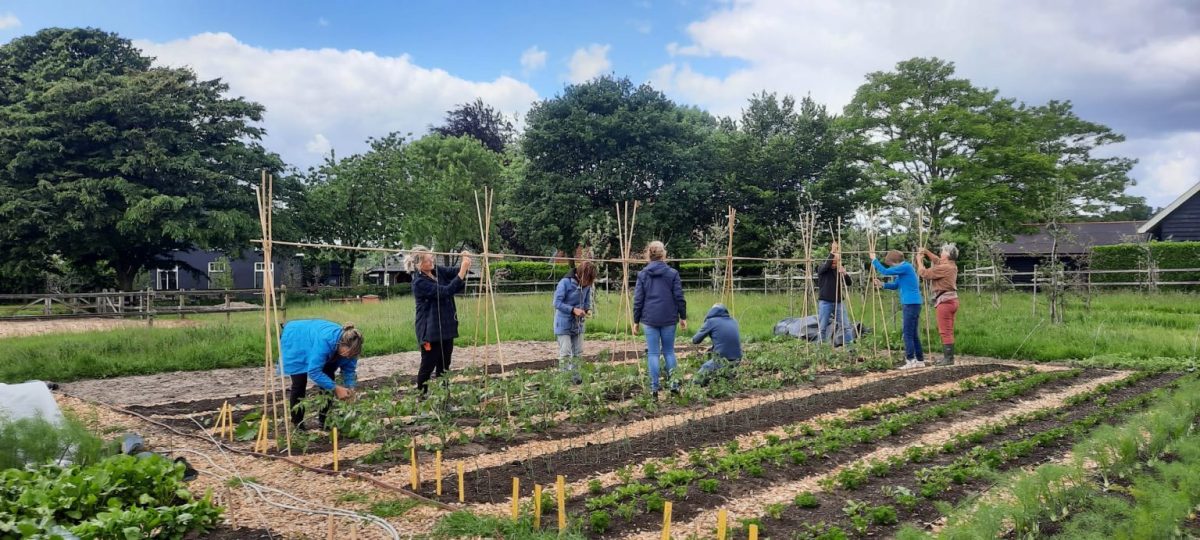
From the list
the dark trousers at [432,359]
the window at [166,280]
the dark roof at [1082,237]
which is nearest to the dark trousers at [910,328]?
the dark trousers at [432,359]

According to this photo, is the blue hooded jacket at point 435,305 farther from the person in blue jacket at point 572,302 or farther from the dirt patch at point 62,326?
the dirt patch at point 62,326

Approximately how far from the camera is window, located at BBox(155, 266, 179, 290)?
32594 mm

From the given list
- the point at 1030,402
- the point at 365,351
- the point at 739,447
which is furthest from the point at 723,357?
the point at 365,351

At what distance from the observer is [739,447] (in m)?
5.34

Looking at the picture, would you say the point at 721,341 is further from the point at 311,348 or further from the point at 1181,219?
→ the point at 1181,219

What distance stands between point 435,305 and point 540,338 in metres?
6.94

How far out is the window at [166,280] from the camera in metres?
32.6

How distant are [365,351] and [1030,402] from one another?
898cm

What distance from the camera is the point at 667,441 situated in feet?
17.9

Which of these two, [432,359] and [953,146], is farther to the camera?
[953,146]

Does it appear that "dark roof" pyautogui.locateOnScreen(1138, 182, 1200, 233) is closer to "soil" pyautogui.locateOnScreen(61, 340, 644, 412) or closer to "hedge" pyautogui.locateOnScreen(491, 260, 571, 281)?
"hedge" pyautogui.locateOnScreen(491, 260, 571, 281)

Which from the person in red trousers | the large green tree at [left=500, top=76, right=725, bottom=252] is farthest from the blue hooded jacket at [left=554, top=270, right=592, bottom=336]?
the large green tree at [left=500, top=76, right=725, bottom=252]

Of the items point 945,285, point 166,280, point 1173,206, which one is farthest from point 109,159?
point 1173,206

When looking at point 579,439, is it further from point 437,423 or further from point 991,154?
point 991,154
